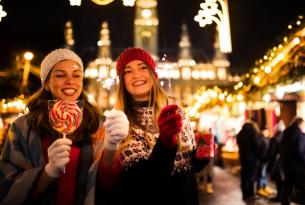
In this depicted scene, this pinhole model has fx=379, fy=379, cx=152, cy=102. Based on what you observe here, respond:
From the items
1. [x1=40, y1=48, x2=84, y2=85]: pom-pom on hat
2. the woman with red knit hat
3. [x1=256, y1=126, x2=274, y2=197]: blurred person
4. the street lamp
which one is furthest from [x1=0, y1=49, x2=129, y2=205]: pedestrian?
[x1=256, y1=126, x2=274, y2=197]: blurred person

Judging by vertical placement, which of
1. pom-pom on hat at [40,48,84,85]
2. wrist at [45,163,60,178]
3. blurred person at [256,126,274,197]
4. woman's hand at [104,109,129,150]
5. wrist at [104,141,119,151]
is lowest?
blurred person at [256,126,274,197]

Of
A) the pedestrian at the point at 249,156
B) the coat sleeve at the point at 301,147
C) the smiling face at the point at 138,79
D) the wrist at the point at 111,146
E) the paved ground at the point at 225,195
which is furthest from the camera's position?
the pedestrian at the point at 249,156

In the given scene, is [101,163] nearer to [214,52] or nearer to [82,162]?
[82,162]

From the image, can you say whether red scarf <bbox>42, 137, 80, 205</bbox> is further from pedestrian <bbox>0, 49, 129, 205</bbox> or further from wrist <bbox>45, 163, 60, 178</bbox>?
wrist <bbox>45, 163, 60, 178</bbox>

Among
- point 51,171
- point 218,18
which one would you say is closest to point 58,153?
point 51,171

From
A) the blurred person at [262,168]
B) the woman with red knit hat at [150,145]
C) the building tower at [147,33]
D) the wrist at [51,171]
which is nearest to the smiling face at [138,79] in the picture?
the woman with red knit hat at [150,145]

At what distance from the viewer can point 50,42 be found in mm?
28953

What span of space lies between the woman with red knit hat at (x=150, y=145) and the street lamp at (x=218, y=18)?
5.41 ft

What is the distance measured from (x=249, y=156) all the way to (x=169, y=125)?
912cm

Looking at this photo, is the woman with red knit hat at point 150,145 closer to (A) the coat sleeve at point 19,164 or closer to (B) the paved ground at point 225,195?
(A) the coat sleeve at point 19,164

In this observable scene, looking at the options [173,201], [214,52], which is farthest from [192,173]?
[214,52]

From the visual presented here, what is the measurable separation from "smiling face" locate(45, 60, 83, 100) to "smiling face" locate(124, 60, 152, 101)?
402 mm

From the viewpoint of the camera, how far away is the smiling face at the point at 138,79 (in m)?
3.10

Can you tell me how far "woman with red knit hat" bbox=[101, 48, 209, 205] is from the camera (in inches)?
101
